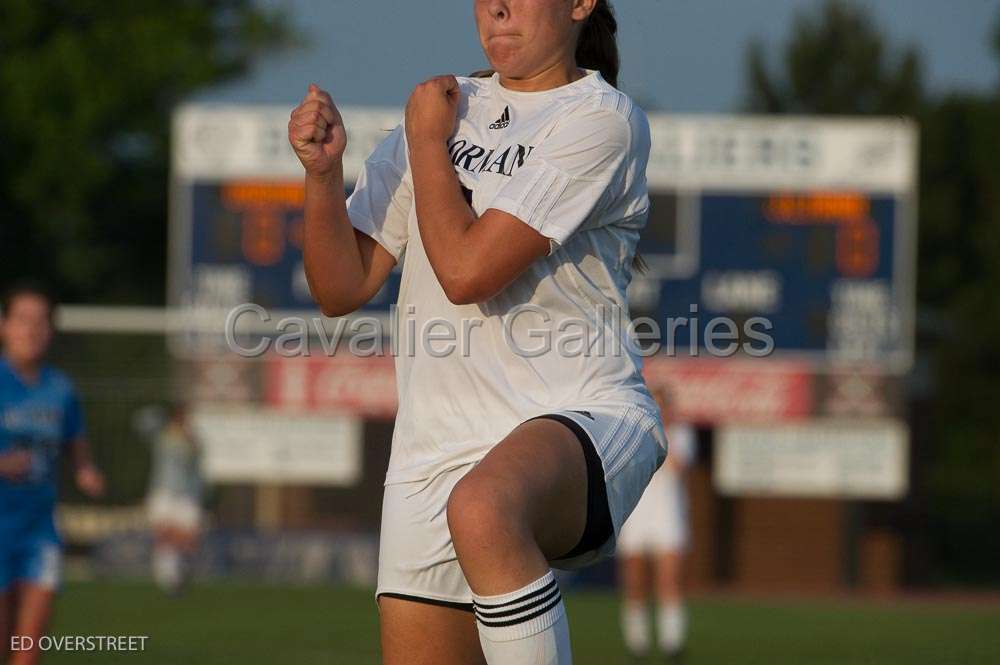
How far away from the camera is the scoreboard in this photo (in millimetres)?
17500

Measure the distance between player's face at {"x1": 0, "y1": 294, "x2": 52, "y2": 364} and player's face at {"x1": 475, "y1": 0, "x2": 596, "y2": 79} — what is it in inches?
172

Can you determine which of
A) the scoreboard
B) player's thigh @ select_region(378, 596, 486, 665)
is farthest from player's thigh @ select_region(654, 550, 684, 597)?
player's thigh @ select_region(378, 596, 486, 665)

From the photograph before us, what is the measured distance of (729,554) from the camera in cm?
2311

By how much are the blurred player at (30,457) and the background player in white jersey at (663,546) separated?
17.2ft

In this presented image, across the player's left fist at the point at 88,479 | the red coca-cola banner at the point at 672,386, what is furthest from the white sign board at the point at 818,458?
the player's left fist at the point at 88,479

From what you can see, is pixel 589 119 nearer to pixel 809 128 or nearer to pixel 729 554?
pixel 809 128

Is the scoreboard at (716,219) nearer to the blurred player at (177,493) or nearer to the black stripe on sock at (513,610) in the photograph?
the blurred player at (177,493)

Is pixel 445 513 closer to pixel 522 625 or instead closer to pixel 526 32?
pixel 522 625

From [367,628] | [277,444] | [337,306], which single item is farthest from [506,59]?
[277,444]

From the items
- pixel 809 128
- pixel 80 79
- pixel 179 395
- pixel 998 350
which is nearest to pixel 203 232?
pixel 179 395

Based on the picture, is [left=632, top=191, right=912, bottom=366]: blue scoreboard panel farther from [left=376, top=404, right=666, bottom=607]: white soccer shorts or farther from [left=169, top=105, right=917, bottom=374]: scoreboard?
[left=376, top=404, right=666, bottom=607]: white soccer shorts

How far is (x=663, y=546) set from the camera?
41.7 ft

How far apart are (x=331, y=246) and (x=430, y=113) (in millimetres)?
426

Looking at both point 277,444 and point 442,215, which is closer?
point 442,215
